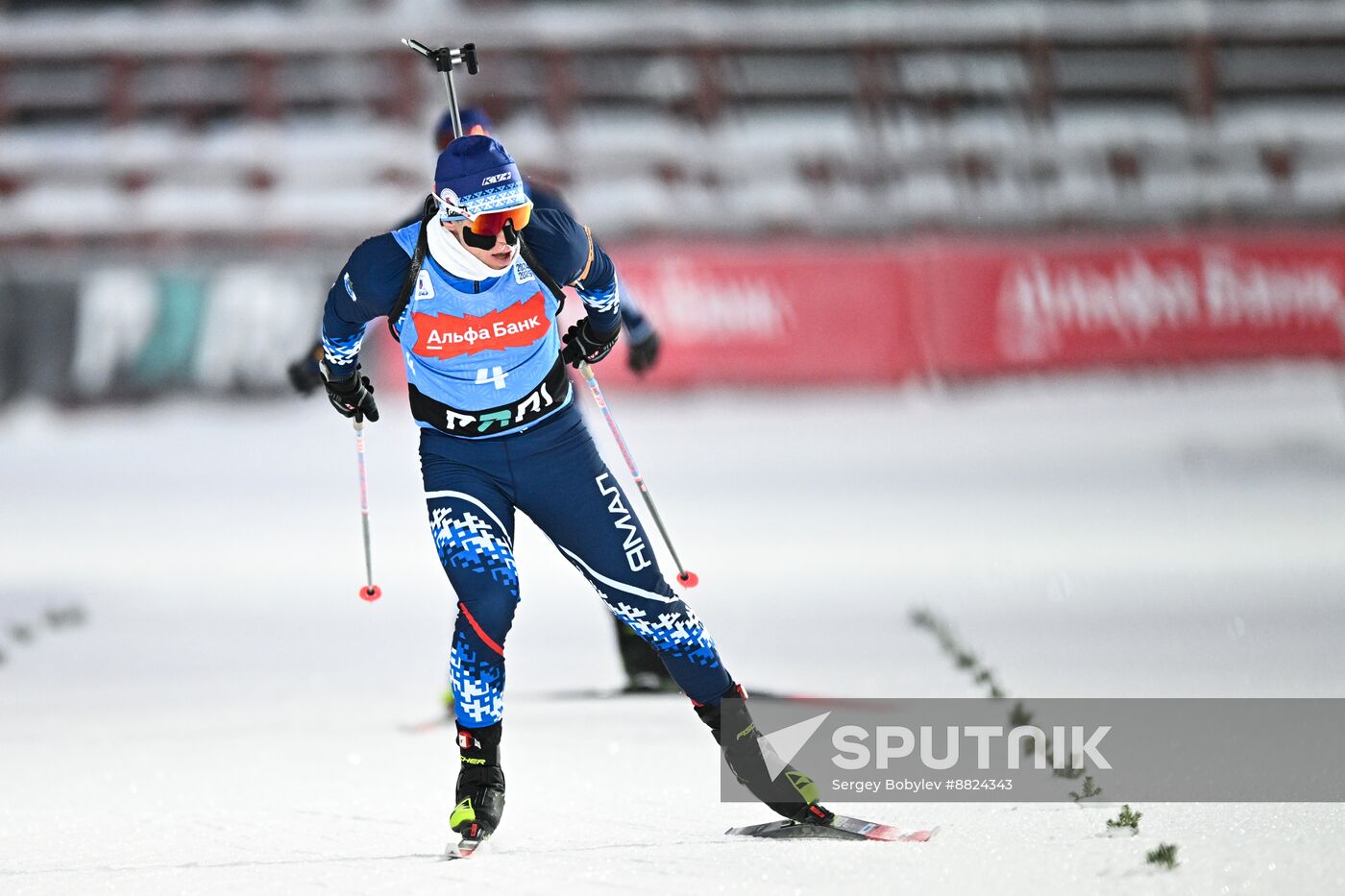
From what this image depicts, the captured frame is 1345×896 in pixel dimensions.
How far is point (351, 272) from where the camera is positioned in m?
4.92

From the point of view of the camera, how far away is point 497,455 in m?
5.04

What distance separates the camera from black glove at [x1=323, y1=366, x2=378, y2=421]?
5.29 metres

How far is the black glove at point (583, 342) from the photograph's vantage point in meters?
5.43

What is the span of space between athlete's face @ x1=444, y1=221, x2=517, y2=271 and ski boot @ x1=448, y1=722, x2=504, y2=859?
1301 millimetres

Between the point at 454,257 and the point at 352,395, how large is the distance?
0.68m

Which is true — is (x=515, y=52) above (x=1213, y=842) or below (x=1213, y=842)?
below

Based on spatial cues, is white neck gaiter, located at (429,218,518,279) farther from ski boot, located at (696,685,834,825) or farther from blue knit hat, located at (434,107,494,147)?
blue knit hat, located at (434,107,494,147)

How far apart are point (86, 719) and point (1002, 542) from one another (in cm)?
616

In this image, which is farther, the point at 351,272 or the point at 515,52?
the point at 515,52

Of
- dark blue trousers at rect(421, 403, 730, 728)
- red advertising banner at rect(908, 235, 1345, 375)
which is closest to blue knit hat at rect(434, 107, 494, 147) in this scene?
dark blue trousers at rect(421, 403, 730, 728)

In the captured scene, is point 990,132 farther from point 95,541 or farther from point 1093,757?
point 1093,757

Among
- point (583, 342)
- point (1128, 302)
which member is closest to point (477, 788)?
point (583, 342)

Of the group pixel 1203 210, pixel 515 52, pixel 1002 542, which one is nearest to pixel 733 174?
pixel 515 52

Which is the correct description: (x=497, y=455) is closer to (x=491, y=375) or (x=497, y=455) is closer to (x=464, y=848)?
(x=491, y=375)
